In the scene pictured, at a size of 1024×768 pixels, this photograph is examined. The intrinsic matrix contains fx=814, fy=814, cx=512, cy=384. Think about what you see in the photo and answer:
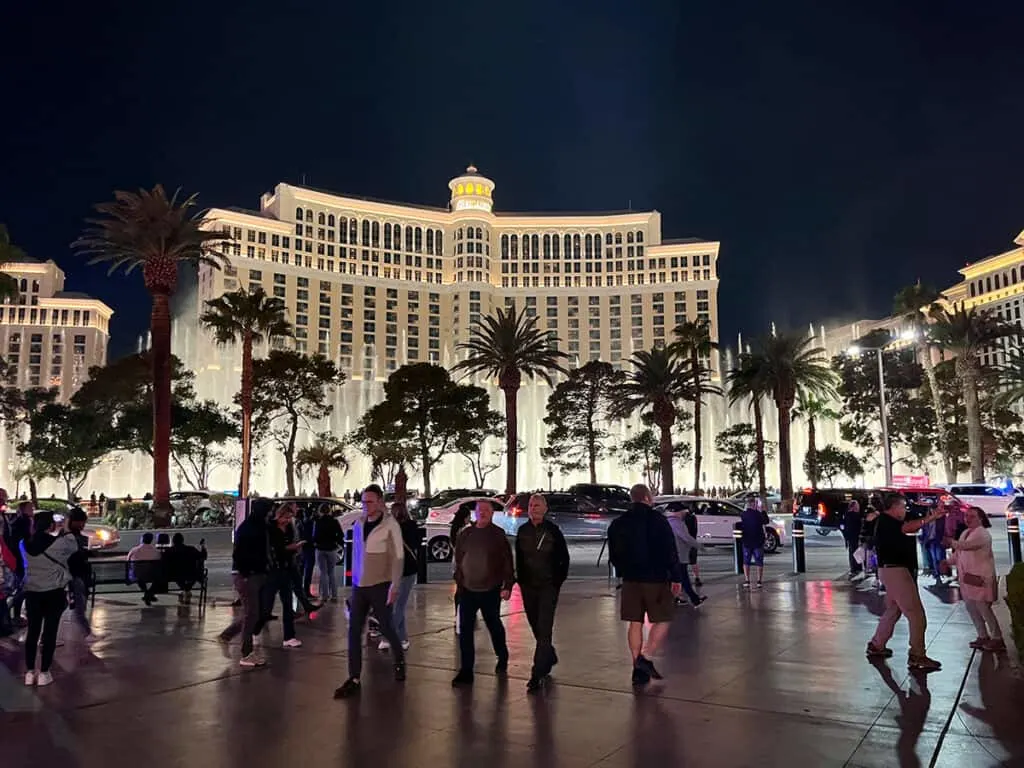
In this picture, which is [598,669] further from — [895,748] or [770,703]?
[895,748]

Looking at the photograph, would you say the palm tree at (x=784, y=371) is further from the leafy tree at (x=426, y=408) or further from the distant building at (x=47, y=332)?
the distant building at (x=47, y=332)

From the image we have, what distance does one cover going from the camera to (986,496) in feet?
124

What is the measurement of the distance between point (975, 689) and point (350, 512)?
1534 centimetres

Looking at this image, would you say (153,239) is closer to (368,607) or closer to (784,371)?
(368,607)

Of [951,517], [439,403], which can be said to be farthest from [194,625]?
[439,403]

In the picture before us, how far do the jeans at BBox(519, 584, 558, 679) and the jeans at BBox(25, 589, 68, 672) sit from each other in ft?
13.8

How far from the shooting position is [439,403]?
54719mm

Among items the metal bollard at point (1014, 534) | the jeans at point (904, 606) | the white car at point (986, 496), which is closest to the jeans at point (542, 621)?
the jeans at point (904, 606)

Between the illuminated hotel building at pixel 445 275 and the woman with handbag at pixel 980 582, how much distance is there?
109799 mm

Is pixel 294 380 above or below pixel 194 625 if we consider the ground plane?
above

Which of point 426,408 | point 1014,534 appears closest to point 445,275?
point 426,408

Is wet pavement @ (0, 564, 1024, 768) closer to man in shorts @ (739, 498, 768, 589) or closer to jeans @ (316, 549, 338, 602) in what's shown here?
jeans @ (316, 549, 338, 602)

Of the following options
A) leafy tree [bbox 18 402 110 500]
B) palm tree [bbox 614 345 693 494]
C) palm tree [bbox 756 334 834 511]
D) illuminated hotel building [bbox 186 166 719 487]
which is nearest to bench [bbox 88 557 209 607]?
palm tree [bbox 614 345 693 494]

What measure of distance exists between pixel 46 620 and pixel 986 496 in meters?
40.4
